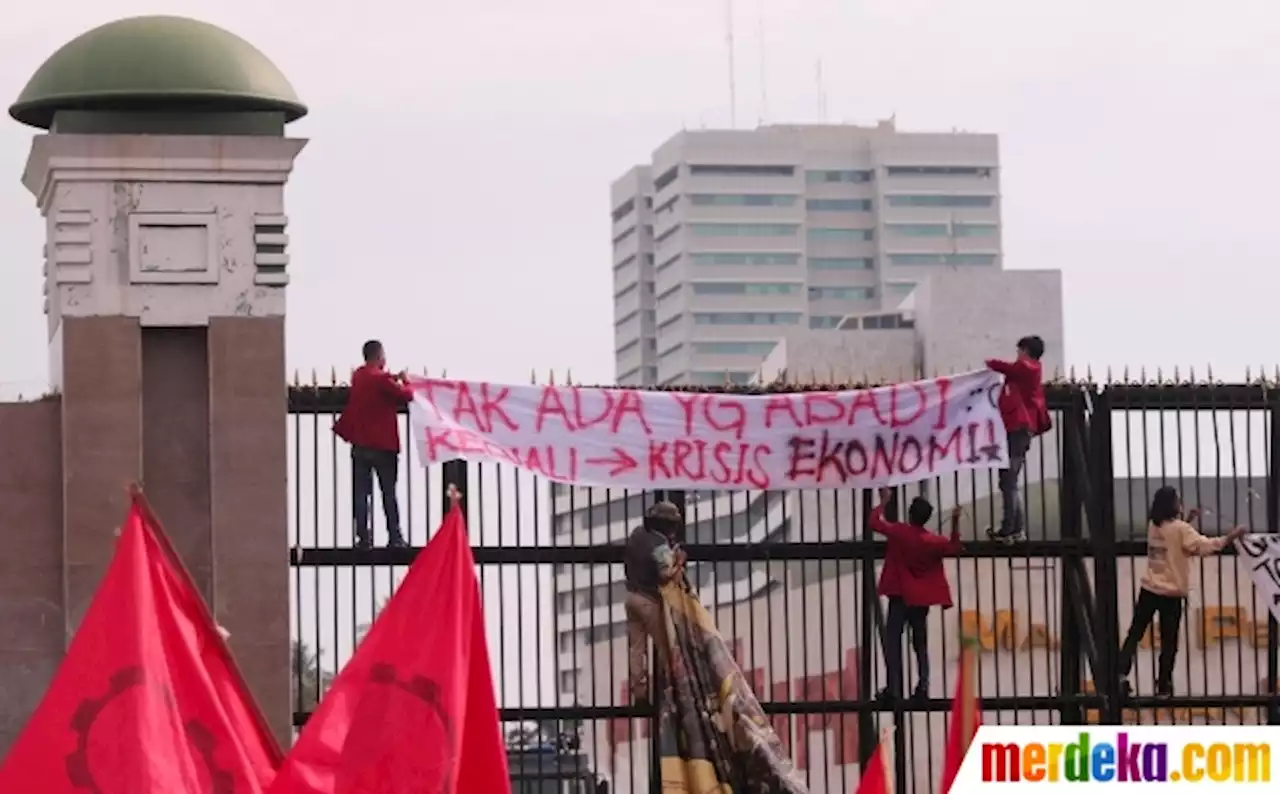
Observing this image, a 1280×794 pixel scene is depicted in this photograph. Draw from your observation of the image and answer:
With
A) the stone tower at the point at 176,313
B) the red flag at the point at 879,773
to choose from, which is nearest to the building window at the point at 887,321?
the red flag at the point at 879,773

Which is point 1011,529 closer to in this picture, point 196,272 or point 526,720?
point 526,720

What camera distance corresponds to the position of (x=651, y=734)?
18.2 m

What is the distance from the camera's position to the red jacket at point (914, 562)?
715 inches

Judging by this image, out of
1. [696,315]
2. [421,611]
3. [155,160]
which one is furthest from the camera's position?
[696,315]

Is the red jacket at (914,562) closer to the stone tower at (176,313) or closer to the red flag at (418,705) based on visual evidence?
the red flag at (418,705)

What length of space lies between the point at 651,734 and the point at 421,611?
2.65 m

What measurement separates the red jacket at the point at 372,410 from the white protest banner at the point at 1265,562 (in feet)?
17.7

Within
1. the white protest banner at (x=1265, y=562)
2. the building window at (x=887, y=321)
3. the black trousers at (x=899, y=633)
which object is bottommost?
the black trousers at (x=899, y=633)

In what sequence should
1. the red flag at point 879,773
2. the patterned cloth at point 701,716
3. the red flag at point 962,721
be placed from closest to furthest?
the red flag at point 962,721, the red flag at point 879,773, the patterned cloth at point 701,716

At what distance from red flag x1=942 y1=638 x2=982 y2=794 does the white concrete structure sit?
4.57m

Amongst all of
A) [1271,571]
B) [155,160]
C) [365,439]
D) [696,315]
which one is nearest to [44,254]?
[155,160]

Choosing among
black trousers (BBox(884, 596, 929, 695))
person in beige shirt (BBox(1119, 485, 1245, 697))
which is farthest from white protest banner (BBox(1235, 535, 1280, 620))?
black trousers (BBox(884, 596, 929, 695))

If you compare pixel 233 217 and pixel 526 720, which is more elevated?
pixel 233 217

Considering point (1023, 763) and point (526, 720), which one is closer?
point (1023, 763)
